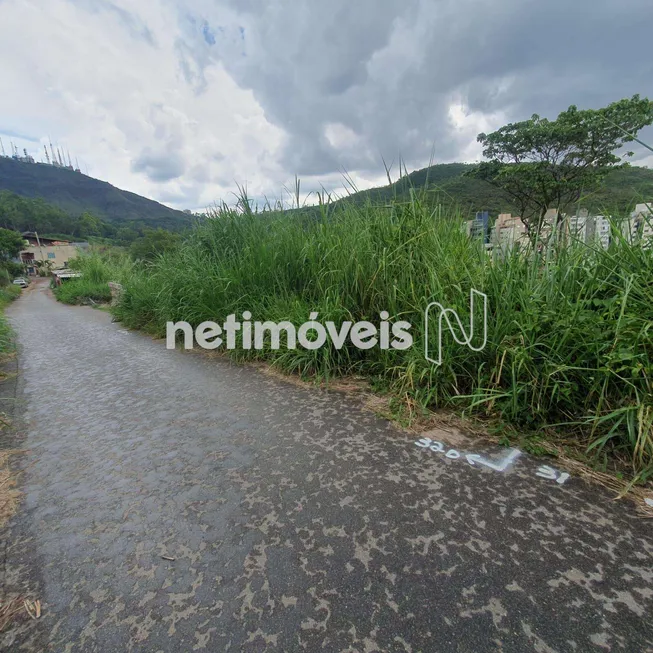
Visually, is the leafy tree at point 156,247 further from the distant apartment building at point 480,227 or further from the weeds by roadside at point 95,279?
the distant apartment building at point 480,227

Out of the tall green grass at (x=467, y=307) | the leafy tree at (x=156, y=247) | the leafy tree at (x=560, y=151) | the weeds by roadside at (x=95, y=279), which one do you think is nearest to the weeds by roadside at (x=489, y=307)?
the tall green grass at (x=467, y=307)

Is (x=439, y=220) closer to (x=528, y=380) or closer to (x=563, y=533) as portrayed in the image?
(x=528, y=380)

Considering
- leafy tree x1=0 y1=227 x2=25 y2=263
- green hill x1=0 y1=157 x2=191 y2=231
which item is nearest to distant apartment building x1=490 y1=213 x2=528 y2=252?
leafy tree x1=0 y1=227 x2=25 y2=263

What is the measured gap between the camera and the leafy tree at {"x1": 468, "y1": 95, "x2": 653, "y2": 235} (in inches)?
490

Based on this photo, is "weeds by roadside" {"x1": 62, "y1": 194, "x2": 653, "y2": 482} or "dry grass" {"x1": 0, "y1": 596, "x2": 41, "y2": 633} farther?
"weeds by roadside" {"x1": 62, "y1": 194, "x2": 653, "y2": 482}

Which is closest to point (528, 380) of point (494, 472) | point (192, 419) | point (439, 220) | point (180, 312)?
point (494, 472)

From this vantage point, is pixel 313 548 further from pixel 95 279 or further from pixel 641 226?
pixel 95 279

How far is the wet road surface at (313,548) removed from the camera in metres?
0.62

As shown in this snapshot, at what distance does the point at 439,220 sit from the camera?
1.93 metres

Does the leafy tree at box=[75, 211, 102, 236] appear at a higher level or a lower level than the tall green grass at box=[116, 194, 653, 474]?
higher

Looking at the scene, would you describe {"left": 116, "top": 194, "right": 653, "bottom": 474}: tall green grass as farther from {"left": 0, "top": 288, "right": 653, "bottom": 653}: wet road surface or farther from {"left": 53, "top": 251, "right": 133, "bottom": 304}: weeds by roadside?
{"left": 53, "top": 251, "right": 133, "bottom": 304}: weeds by roadside

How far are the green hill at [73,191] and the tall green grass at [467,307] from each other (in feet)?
402

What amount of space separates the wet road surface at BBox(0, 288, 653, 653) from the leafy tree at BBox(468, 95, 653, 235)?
14706 millimetres

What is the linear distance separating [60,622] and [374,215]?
7.25ft
